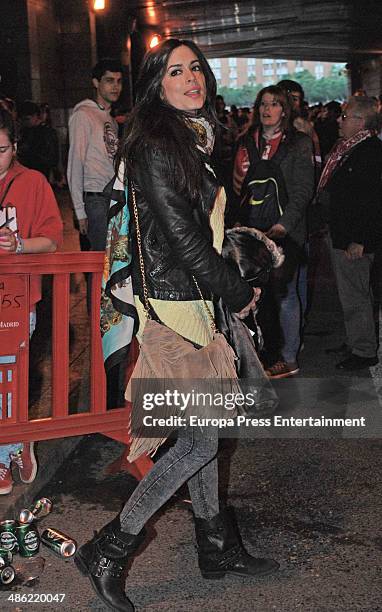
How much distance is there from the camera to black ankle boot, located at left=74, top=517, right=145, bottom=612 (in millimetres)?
3287

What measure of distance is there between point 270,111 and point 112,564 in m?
3.93

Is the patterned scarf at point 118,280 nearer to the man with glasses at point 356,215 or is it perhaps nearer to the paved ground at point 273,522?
the paved ground at point 273,522

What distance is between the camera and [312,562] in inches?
147

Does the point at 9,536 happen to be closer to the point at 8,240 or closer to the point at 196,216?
the point at 8,240

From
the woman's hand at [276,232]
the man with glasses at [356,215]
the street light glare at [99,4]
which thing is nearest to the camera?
the woman's hand at [276,232]

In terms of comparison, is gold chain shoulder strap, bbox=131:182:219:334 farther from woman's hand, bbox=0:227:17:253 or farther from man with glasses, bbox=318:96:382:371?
man with glasses, bbox=318:96:382:371

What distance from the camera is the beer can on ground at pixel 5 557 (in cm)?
361

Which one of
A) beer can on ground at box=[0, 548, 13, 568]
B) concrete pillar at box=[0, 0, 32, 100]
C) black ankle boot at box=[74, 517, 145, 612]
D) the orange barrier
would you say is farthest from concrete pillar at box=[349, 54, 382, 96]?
black ankle boot at box=[74, 517, 145, 612]

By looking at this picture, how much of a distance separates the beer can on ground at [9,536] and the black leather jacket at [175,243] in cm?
121

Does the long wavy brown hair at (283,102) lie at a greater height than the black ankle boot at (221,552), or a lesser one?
greater

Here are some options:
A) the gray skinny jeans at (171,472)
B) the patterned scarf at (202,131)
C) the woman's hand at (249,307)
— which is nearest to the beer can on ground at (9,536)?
the gray skinny jeans at (171,472)

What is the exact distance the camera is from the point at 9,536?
12.5 feet

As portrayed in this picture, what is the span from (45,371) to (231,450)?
6.57ft

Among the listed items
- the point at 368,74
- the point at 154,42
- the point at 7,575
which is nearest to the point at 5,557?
the point at 7,575
